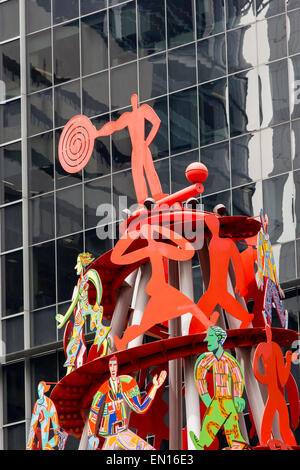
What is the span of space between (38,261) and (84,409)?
2325cm

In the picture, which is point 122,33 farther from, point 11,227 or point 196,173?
point 196,173

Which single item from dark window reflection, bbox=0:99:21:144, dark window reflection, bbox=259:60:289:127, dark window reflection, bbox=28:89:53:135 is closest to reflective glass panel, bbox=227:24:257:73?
dark window reflection, bbox=259:60:289:127

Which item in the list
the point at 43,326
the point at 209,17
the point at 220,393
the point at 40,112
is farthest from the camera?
the point at 40,112

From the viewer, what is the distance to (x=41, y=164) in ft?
181

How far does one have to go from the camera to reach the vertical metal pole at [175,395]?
30312mm

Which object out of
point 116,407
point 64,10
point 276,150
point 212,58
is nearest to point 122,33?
point 64,10

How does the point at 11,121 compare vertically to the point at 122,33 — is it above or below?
below

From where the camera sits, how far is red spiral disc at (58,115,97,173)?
1328 inches

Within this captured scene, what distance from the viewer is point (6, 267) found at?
5484 cm

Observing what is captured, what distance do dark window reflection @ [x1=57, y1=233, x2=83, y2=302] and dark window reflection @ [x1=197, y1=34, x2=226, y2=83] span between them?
274 inches

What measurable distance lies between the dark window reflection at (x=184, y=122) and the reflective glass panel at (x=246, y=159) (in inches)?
68.4

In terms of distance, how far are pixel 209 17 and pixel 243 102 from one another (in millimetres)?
3506
